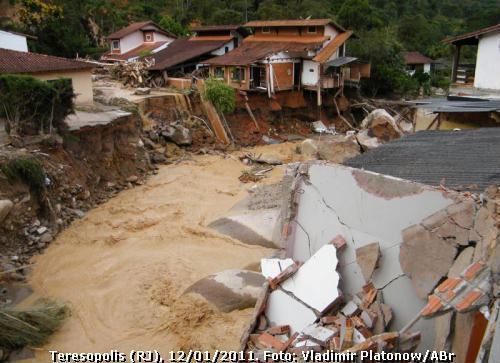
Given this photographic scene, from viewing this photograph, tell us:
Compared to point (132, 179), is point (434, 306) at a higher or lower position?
higher

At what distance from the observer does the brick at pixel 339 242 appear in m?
6.45

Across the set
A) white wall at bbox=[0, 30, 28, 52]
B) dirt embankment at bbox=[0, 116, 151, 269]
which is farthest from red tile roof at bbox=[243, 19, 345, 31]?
white wall at bbox=[0, 30, 28, 52]

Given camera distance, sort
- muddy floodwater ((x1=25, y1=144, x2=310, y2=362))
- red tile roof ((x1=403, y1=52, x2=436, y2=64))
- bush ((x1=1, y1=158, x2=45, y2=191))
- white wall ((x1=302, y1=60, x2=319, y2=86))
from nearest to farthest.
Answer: muddy floodwater ((x1=25, y1=144, x2=310, y2=362)) → bush ((x1=1, y1=158, x2=45, y2=191)) → white wall ((x1=302, y1=60, x2=319, y2=86)) → red tile roof ((x1=403, y1=52, x2=436, y2=64))

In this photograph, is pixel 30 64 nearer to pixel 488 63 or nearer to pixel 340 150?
pixel 340 150

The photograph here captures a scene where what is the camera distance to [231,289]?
442 inches

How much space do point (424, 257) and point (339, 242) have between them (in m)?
1.40

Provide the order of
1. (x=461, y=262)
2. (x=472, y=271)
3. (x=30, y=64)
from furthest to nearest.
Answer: (x=30, y=64) → (x=461, y=262) → (x=472, y=271)

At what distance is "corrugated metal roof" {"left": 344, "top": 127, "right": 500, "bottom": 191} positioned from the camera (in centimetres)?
593

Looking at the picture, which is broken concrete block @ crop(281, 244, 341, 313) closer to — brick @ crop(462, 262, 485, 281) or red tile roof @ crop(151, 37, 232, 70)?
brick @ crop(462, 262, 485, 281)

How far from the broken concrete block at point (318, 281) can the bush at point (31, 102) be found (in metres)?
13.2

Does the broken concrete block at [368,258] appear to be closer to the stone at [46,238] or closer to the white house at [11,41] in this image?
the stone at [46,238]

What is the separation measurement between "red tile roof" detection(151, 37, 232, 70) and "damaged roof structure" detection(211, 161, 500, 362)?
2510 centimetres

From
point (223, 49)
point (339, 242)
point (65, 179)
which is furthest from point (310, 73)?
point (339, 242)

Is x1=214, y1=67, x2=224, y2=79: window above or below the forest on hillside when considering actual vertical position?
below
